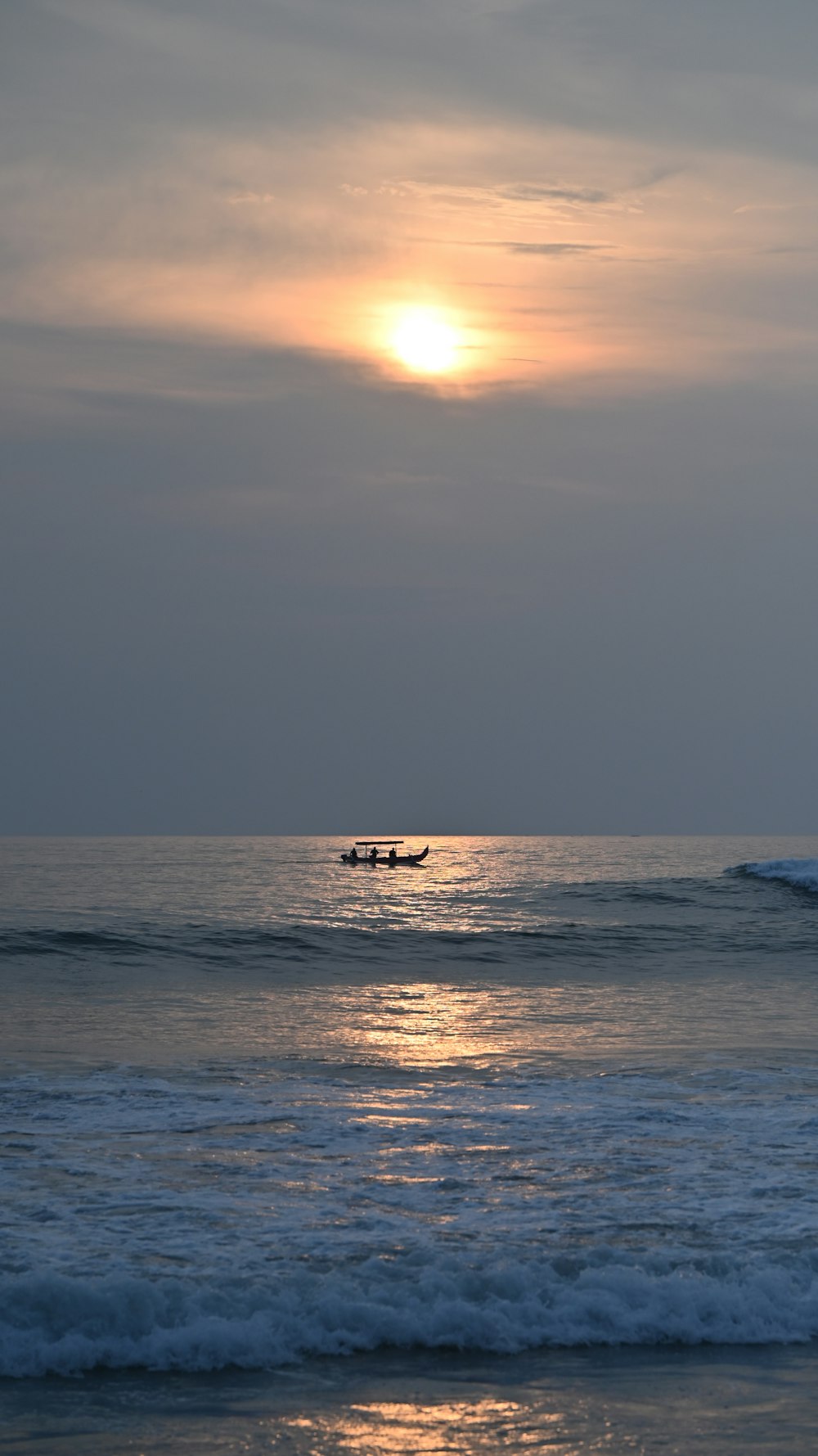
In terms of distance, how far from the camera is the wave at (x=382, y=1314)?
8633mm

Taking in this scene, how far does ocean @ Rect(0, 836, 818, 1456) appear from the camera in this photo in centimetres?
788

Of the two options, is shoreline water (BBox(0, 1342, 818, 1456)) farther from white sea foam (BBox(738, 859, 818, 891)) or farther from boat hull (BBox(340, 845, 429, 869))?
boat hull (BBox(340, 845, 429, 869))

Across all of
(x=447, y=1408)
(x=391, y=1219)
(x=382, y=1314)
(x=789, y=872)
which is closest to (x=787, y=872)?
(x=789, y=872)

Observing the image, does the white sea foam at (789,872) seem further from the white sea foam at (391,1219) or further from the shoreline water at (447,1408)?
the shoreline water at (447,1408)

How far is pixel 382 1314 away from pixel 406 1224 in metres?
1.90

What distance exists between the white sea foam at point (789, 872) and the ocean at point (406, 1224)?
3879 centimetres

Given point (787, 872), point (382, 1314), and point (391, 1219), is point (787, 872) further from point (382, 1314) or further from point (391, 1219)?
point (382, 1314)

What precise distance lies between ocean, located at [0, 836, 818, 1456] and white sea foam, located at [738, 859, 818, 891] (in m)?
38.8

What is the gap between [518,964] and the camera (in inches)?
1336

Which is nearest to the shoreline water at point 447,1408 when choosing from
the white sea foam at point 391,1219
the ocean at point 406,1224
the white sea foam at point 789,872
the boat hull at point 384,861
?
the ocean at point 406,1224

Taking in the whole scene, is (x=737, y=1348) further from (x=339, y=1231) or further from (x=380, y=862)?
(x=380, y=862)

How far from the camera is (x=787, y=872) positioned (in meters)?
70.5

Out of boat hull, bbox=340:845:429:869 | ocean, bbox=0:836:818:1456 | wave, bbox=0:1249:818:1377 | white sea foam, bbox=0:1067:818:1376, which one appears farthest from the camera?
boat hull, bbox=340:845:429:869

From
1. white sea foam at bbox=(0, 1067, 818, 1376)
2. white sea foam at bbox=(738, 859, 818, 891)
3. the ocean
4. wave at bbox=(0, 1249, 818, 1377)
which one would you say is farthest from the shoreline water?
white sea foam at bbox=(738, 859, 818, 891)
